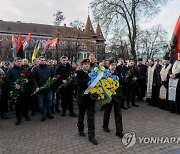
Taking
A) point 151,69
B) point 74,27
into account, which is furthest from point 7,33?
point 151,69

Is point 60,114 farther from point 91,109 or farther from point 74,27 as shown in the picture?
point 74,27

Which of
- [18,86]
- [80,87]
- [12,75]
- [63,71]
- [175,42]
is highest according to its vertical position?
[175,42]

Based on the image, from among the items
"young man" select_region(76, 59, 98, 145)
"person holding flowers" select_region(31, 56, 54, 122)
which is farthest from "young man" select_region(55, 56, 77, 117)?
"young man" select_region(76, 59, 98, 145)

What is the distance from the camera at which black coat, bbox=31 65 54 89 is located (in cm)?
762

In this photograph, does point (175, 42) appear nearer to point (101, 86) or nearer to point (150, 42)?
point (101, 86)

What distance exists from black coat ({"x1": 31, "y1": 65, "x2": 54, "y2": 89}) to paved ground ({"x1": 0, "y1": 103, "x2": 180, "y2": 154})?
1206 mm

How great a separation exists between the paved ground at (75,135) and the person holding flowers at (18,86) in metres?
0.46

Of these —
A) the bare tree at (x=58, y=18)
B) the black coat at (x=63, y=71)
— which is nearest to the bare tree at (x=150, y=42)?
the bare tree at (x=58, y=18)

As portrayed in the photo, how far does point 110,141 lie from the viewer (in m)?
5.52

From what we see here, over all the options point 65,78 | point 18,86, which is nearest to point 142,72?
point 65,78

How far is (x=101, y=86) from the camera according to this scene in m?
5.42

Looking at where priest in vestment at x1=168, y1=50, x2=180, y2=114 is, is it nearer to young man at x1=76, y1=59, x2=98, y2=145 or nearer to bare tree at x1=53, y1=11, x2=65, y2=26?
young man at x1=76, y1=59, x2=98, y2=145

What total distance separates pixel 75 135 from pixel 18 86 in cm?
250

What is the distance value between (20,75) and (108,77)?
10.8 feet
